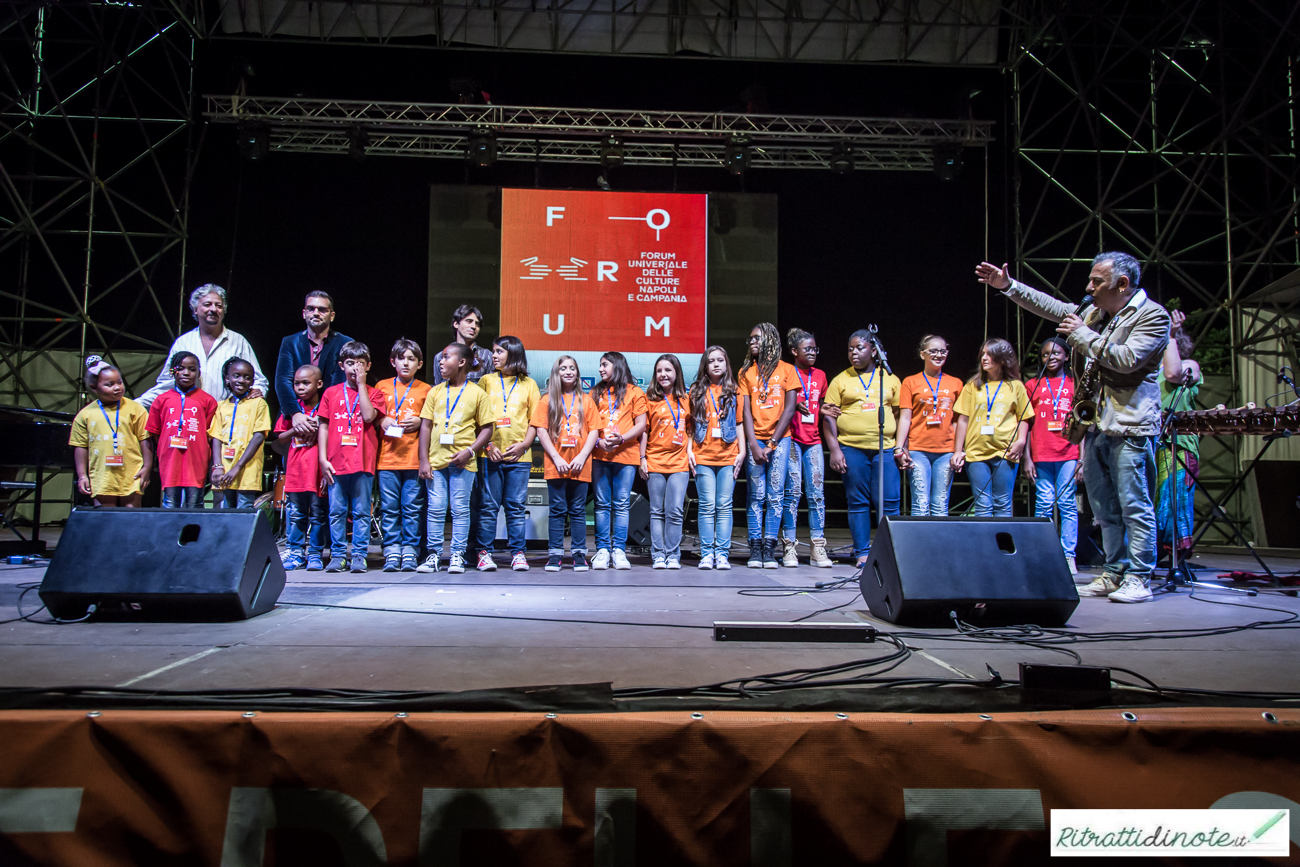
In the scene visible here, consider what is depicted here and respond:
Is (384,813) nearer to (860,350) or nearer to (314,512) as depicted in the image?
(314,512)

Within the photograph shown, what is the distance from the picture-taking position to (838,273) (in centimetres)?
1004

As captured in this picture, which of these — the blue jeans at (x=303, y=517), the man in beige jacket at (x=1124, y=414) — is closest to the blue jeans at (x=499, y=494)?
the blue jeans at (x=303, y=517)

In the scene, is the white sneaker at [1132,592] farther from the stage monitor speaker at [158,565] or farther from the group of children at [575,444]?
the stage monitor speaker at [158,565]

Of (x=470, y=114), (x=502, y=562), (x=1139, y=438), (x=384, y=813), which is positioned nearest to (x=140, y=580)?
(x=384, y=813)

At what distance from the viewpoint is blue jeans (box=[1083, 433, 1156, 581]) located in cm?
364

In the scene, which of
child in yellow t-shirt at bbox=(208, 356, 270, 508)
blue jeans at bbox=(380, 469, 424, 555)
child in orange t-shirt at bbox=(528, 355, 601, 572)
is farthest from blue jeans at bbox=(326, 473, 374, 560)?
child in orange t-shirt at bbox=(528, 355, 601, 572)

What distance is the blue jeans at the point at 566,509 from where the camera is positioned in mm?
5273

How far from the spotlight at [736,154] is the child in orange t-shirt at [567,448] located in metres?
4.39

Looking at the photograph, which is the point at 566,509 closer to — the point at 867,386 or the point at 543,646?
the point at 867,386

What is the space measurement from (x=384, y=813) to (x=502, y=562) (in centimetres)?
414

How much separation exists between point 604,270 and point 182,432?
183 inches

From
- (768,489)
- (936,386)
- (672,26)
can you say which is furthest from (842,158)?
(768,489)

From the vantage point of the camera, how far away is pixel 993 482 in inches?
212

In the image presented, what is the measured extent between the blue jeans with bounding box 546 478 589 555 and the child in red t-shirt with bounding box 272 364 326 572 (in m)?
1.51
